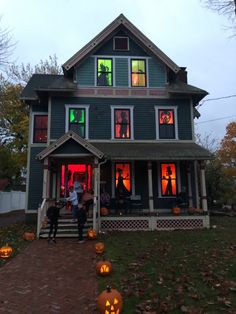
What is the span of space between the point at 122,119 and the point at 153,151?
2727mm

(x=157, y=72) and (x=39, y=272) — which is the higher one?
(x=157, y=72)

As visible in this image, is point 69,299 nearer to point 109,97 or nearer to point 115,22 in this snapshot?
point 109,97

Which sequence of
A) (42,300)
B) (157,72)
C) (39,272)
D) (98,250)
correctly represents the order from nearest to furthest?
(42,300) → (39,272) → (98,250) → (157,72)

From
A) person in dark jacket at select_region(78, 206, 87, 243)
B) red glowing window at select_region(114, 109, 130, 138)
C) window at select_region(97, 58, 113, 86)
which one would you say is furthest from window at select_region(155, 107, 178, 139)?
person in dark jacket at select_region(78, 206, 87, 243)

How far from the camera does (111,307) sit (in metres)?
5.48

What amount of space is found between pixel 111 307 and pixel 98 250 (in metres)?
4.81

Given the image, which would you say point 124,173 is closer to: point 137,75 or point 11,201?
point 137,75

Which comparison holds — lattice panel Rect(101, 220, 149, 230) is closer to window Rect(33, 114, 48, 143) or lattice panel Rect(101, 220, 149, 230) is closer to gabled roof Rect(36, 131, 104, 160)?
gabled roof Rect(36, 131, 104, 160)

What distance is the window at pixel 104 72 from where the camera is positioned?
1817 cm

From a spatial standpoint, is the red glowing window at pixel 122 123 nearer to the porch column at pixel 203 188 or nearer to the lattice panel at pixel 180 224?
the porch column at pixel 203 188

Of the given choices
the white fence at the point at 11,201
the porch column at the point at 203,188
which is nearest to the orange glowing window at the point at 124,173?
the porch column at the point at 203,188

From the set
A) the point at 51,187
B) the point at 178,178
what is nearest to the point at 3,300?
the point at 51,187

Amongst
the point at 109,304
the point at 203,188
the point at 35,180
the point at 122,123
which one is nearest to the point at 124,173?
the point at 122,123

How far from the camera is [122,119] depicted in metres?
18.0
